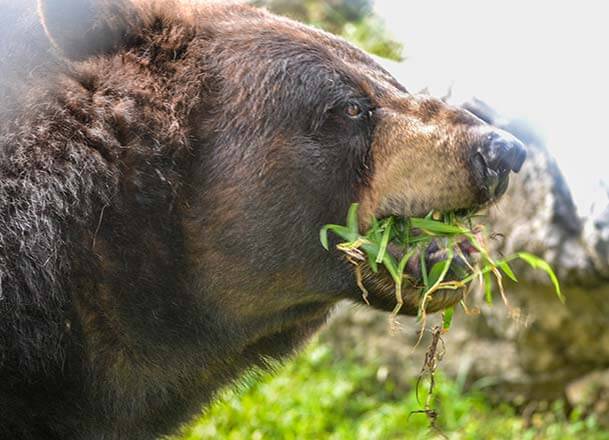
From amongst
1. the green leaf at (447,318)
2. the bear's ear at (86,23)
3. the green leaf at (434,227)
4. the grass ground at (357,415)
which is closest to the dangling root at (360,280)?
the green leaf at (434,227)

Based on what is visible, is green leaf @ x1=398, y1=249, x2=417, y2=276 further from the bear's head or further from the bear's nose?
the bear's nose

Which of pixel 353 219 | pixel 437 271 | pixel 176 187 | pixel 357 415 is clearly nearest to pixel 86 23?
pixel 176 187

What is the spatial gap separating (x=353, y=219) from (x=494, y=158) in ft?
1.62

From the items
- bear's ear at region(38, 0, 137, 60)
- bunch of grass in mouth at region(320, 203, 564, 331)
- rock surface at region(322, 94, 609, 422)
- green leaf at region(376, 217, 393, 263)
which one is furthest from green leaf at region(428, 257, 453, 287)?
Result: rock surface at region(322, 94, 609, 422)

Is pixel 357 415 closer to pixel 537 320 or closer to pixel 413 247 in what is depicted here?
pixel 537 320

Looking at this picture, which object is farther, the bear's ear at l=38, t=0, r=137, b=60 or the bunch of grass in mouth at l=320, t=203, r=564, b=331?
the bunch of grass in mouth at l=320, t=203, r=564, b=331

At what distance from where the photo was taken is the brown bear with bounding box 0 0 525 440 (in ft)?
10.7

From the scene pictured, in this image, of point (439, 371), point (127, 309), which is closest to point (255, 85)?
point (127, 309)

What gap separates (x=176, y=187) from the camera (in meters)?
3.42

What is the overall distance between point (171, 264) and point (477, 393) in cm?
343

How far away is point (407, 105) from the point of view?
362 centimetres

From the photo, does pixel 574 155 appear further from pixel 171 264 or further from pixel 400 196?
pixel 171 264

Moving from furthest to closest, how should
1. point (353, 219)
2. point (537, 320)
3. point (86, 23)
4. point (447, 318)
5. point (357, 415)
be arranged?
point (357, 415) → point (537, 320) → point (447, 318) → point (353, 219) → point (86, 23)

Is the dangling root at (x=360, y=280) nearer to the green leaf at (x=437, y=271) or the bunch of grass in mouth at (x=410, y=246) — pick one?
the bunch of grass in mouth at (x=410, y=246)
